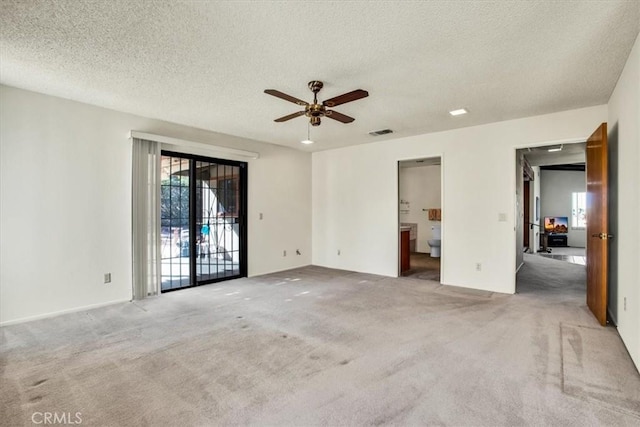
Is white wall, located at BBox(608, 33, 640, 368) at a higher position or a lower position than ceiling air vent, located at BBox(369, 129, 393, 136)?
lower

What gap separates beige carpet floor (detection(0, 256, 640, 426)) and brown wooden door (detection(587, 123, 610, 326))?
0.27 metres

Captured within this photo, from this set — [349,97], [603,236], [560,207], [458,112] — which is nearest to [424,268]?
[458,112]

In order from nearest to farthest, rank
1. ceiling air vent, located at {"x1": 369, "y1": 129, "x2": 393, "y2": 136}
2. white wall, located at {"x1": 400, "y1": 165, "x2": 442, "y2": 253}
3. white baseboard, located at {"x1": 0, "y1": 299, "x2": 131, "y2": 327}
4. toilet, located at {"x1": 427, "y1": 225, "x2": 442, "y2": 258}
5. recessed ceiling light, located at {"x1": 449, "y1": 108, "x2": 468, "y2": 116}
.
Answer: white baseboard, located at {"x1": 0, "y1": 299, "x2": 131, "y2": 327} < recessed ceiling light, located at {"x1": 449, "y1": 108, "x2": 468, "y2": 116} < ceiling air vent, located at {"x1": 369, "y1": 129, "x2": 393, "y2": 136} < toilet, located at {"x1": 427, "y1": 225, "x2": 442, "y2": 258} < white wall, located at {"x1": 400, "y1": 165, "x2": 442, "y2": 253}

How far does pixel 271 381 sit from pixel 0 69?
12.5 feet

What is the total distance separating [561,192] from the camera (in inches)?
444

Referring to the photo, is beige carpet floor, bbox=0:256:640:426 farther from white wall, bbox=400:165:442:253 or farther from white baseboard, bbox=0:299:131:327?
white wall, bbox=400:165:442:253

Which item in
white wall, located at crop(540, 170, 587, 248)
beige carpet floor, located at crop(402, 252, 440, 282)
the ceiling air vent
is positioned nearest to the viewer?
the ceiling air vent

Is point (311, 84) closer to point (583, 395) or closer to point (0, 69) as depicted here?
point (0, 69)

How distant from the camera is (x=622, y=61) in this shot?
2.77 m

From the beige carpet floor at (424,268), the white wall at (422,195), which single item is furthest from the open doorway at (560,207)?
the beige carpet floor at (424,268)

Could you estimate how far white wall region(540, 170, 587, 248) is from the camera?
35.9 feet

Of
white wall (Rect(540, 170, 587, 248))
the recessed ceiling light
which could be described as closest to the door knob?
the recessed ceiling light

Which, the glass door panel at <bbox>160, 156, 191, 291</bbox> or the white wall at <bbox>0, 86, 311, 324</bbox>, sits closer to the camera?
the white wall at <bbox>0, 86, 311, 324</bbox>

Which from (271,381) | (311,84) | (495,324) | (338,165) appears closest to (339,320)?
(271,381)
